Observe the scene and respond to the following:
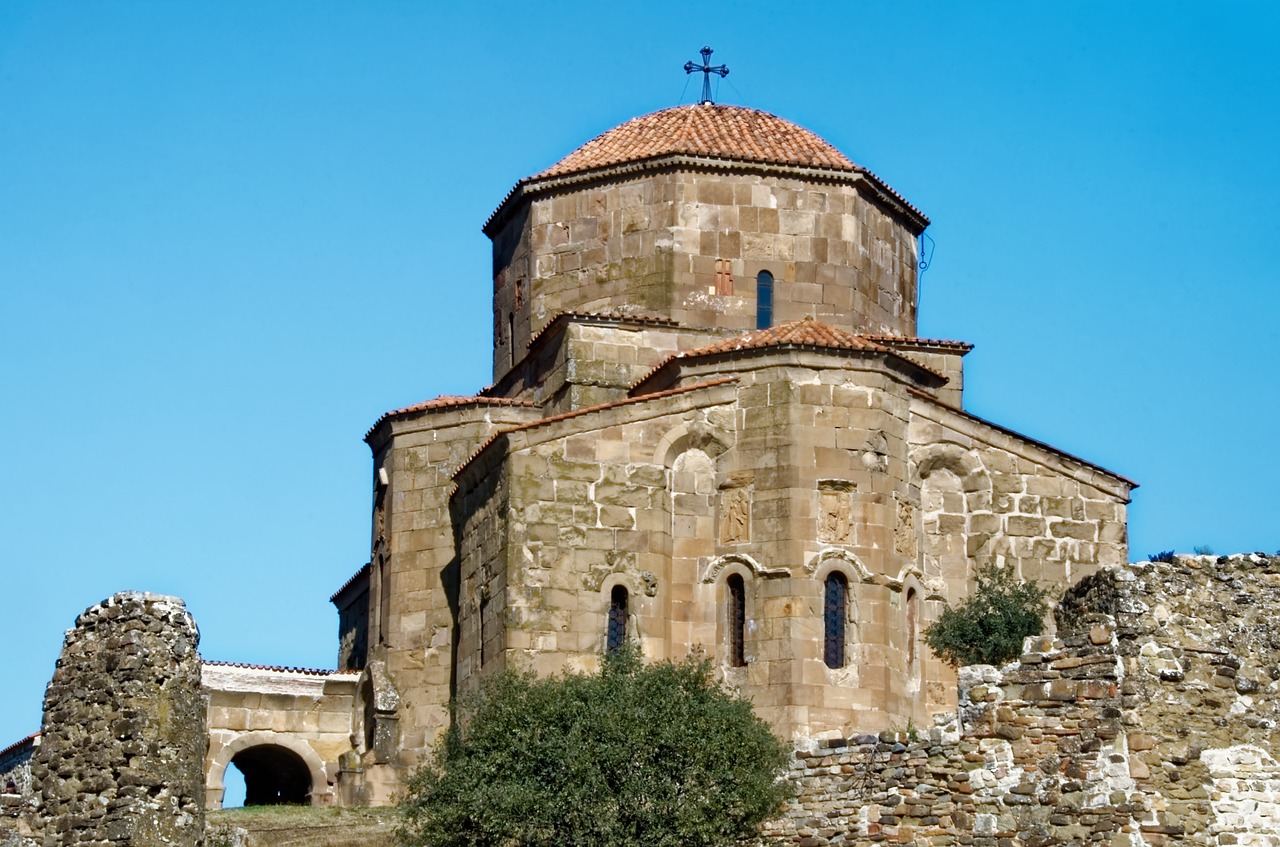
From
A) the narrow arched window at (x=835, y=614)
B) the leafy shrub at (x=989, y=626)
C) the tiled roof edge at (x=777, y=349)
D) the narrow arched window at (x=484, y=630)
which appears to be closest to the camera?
the narrow arched window at (x=835, y=614)

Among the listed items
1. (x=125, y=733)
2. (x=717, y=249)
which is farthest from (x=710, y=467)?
(x=125, y=733)

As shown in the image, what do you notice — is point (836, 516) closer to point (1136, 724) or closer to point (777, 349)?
point (777, 349)

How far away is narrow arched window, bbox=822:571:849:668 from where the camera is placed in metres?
30.5

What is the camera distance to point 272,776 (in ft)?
124

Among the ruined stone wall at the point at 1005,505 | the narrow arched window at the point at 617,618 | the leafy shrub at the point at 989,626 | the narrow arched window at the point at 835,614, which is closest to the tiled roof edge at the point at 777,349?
the ruined stone wall at the point at 1005,505

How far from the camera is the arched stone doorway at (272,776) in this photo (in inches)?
1414

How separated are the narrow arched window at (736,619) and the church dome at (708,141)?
7.53m

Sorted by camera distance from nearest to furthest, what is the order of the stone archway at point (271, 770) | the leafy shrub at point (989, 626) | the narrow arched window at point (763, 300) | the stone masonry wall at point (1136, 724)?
the stone masonry wall at point (1136, 724) < the leafy shrub at point (989, 626) < the stone archway at point (271, 770) < the narrow arched window at point (763, 300)

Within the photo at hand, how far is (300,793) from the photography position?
119 feet

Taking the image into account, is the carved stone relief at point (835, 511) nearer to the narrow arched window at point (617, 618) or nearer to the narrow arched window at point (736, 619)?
the narrow arched window at point (736, 619)

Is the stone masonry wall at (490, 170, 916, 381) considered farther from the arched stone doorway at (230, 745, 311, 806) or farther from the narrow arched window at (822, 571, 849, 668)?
the arched stone doorway at (230, 745, 311, 806)

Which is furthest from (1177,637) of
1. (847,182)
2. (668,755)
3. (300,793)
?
(300,793)

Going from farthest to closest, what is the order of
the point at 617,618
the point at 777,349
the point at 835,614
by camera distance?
the point at 777,349 → the point at 617,618 → the point at 835,614

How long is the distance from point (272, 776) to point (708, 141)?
11.7 metres
